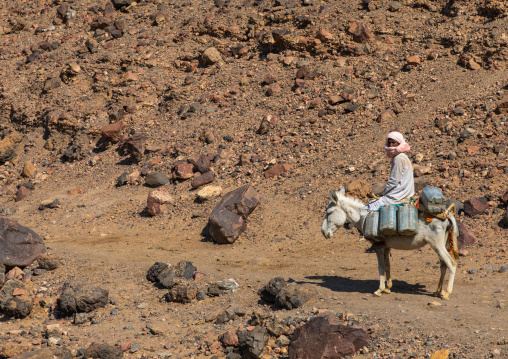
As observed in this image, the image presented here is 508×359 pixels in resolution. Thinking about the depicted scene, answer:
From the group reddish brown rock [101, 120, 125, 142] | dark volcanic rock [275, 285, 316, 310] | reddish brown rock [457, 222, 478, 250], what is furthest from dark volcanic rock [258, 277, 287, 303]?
reddish brown rock [101, 120, 125, 142]

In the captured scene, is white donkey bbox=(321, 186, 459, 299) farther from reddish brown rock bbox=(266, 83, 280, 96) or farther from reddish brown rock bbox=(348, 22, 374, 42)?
reddish brown rock bbox=(348, 22, 374, 42)

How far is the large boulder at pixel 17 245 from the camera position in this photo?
32.4 ft

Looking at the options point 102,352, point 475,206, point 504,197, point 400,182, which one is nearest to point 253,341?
point 102,352

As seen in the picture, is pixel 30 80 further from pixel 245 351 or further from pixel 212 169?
pixel 245 351

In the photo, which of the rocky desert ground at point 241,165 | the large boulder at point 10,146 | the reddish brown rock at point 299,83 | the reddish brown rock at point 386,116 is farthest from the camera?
the large boulder at point 10,146

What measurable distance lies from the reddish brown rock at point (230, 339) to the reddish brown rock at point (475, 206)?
622 centimetres

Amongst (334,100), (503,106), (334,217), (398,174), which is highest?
(398,174)

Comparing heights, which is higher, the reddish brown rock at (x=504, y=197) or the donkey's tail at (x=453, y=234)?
the donkey's tail at (x=453, y=234)

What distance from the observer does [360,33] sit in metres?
16.7

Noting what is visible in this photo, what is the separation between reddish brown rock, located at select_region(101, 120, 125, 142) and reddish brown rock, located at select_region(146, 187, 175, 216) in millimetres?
4256

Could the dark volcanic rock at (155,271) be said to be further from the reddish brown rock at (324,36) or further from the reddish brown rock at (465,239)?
the reddish brown rock at (324,36)

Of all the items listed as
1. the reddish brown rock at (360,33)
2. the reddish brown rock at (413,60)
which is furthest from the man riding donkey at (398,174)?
the reddish brown rock at (360,33)

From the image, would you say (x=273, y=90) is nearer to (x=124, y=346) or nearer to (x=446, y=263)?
(x=446, y=263)

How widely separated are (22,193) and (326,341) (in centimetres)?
1236
